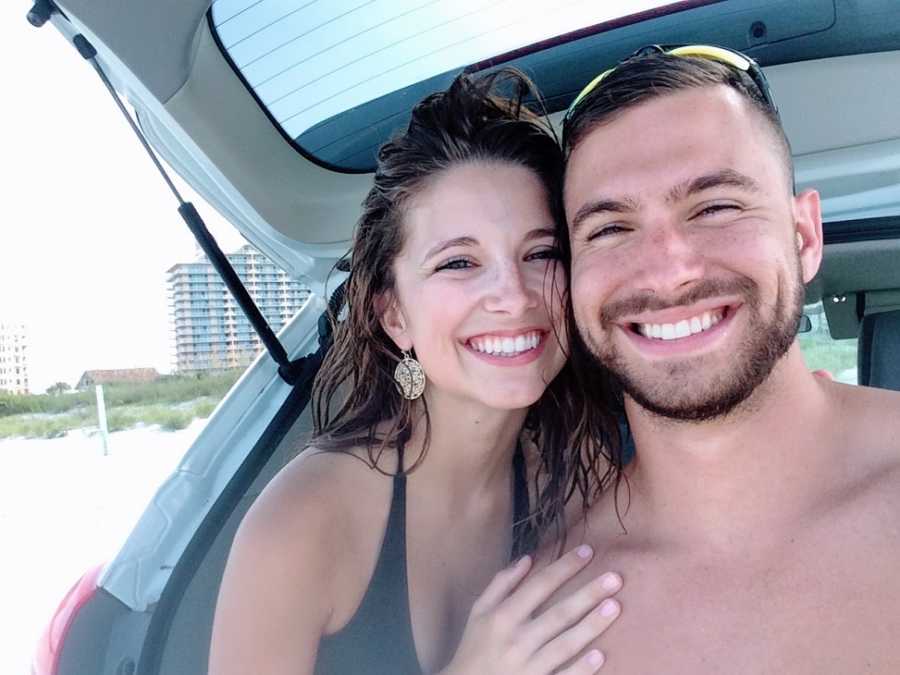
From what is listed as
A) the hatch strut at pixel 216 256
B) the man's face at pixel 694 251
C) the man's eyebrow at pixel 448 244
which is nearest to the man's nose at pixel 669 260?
the man's face at pixel 694 251

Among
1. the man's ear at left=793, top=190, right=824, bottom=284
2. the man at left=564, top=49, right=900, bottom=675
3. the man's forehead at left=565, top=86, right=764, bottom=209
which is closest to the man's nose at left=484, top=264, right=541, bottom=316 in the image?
the man at left=564, top=49, right=900, bottom=675

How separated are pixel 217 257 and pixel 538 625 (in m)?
1.12

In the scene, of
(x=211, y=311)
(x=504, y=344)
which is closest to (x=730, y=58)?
(x=504, y=344)

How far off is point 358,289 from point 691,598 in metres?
1.02

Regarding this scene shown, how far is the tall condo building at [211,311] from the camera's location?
6.53 ft

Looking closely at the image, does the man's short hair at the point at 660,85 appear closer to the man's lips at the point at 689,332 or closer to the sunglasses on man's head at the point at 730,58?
the sunglasses on man's head at the point at 730,58

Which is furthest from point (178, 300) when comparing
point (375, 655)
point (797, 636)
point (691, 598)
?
point (797, 636)

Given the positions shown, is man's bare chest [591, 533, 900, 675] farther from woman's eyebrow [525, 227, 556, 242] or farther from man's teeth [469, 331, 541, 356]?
woman's eyebrow [525, 227, 556, 242]

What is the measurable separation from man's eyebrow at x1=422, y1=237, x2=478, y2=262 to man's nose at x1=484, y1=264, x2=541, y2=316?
0.29 ft

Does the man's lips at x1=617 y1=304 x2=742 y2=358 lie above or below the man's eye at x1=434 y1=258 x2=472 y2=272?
below

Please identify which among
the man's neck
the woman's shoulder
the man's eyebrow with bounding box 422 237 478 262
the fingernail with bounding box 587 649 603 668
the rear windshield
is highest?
the rear windshield

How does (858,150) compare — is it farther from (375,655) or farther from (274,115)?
(375,655)

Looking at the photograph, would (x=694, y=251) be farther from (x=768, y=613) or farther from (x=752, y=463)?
(x=768, y=613)

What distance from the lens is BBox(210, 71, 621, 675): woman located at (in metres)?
1.58
